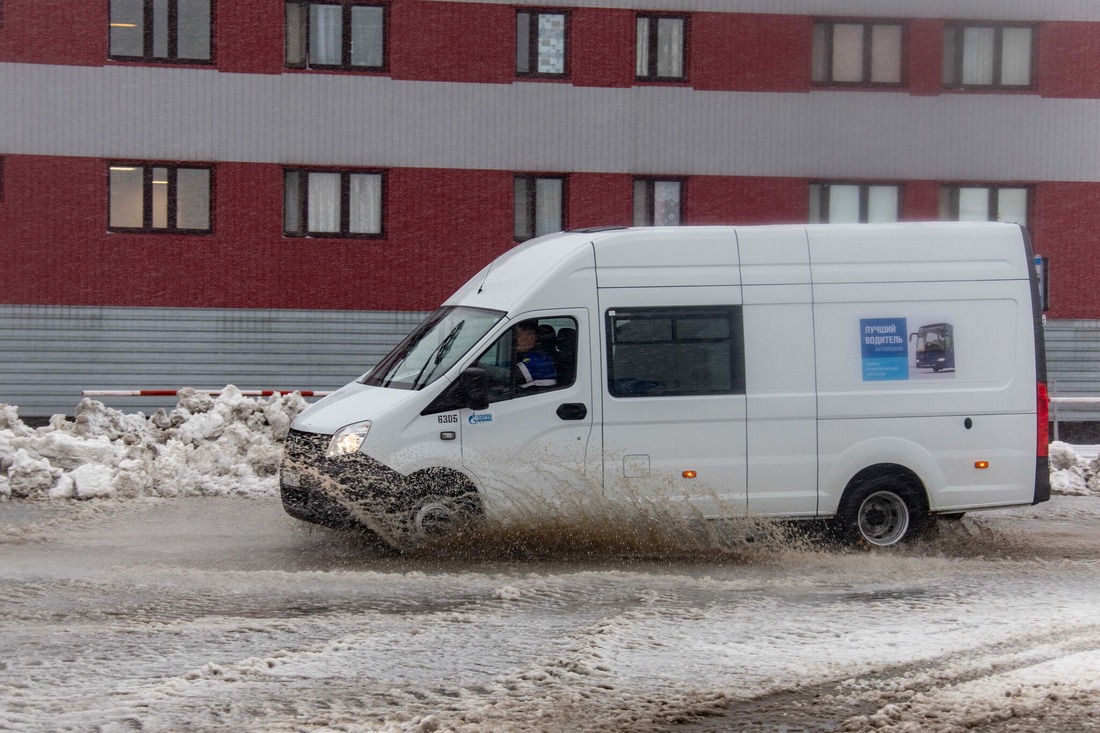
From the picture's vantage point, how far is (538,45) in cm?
2242

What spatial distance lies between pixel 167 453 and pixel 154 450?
0.24 meters

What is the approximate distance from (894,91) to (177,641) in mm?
18828

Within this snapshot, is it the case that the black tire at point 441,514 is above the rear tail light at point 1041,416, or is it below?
below

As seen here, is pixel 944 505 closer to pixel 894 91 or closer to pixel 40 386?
pixel 894 91

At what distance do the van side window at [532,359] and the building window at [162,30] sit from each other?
14068 millimetres

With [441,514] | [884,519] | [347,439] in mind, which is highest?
[347,439]

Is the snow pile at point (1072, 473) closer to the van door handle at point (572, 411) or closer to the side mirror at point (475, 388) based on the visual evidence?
the van door handle at point (572, 411)

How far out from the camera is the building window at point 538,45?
73.5 feet

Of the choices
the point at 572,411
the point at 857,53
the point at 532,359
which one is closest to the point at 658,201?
the point at 857,53

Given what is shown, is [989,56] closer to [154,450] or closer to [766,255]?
[766,255]

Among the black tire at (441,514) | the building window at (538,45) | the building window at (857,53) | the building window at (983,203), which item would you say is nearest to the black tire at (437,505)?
the black tire at (441,514)

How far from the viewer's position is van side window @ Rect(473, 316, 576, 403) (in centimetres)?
955

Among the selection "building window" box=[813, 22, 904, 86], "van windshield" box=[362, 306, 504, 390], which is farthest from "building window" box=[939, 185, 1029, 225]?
"van windshield" box=[362, 306, 504, 390]

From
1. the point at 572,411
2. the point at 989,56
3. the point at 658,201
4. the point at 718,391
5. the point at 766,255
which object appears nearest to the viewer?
the point at 572,411
